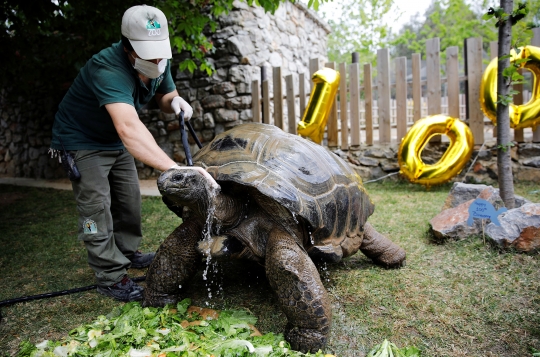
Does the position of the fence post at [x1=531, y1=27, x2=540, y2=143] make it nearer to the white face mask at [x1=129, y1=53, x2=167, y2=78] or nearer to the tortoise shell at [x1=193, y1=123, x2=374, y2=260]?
the tortoise shell at [x1=193, y1=123, x2=374, y2=260]

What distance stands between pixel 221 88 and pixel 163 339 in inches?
273

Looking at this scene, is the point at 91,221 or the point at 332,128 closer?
the point at 91,221

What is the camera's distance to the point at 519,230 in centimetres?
320

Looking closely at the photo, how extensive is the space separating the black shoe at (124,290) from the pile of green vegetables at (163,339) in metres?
0.34

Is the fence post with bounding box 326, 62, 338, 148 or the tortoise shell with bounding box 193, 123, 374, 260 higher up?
the fence post with bounding box 326, 62, 338, 148

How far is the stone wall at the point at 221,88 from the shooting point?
27.8 ft

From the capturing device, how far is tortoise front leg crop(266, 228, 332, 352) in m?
2.09

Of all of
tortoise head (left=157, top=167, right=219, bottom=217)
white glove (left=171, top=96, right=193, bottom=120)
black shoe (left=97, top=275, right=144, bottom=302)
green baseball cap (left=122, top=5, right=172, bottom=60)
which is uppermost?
green baseball cap (left=122, top=5, right=172, bottom=60)

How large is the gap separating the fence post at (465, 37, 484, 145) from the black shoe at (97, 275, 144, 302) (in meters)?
5.54

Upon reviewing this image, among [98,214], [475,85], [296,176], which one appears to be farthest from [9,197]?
[475,85]

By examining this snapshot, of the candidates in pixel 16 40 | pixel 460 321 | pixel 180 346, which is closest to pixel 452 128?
pixel 460 321

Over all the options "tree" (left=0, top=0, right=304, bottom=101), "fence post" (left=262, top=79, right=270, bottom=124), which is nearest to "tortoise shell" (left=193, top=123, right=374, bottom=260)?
"tree" (left=0, top=0, right=304, bottom=101)

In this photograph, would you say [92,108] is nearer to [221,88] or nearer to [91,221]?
[91,221]

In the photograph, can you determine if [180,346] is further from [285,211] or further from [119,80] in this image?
[119,80]
